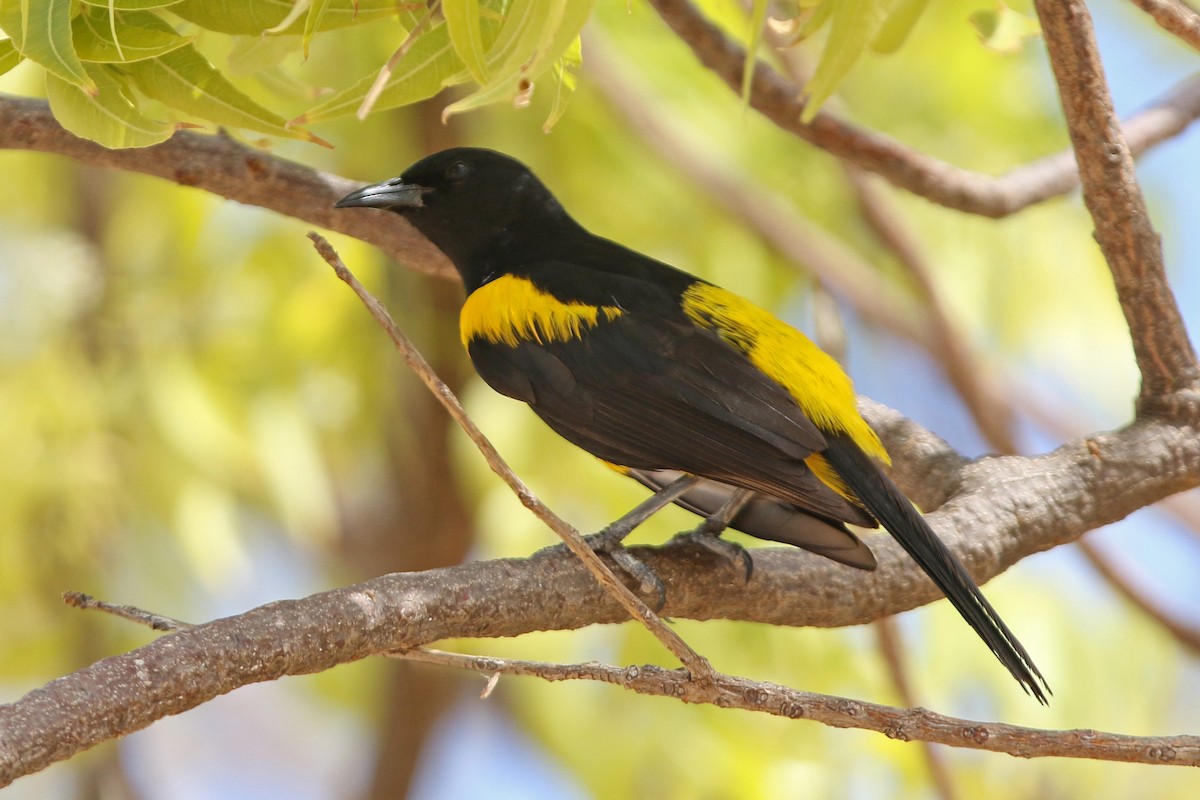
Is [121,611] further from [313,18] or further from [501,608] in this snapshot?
[313,18]

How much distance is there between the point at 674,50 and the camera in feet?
22.1

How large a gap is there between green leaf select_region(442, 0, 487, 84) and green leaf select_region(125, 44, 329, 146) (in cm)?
49

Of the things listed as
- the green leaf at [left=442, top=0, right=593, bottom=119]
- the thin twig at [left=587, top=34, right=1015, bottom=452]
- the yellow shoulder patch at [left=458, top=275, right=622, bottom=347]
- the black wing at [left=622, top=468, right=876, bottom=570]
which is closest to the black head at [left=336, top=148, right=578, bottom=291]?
the yellow shoulder patch at [left=458, top=275, right=622, bottom=347]

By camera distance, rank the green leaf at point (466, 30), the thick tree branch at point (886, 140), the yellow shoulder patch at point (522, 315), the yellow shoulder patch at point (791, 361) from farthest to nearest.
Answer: the thick tree branch at point (886, 140) < the yellow shoulder patch at point (522, 315) < the yellow shoulder patch at point (791, 361) < the green leaf at point (466, 30)

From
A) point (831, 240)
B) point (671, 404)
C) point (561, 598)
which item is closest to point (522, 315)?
point (671, 404)

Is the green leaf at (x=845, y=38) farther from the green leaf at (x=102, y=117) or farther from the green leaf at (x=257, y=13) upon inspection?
the green leaf at (x=102, y=117)

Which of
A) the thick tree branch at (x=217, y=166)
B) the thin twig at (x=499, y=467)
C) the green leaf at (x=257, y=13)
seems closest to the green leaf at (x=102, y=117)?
the green leaf at (x=257, y=13)

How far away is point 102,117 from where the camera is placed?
7.02 ft

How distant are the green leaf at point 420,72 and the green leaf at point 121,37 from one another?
265mm

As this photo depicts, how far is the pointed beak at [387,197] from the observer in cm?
349

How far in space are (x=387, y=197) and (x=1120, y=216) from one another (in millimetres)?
1938

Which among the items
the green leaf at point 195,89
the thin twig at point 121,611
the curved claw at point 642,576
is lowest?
the thin twig at point 121,611

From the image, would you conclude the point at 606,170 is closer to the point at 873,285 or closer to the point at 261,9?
the point at 873,285

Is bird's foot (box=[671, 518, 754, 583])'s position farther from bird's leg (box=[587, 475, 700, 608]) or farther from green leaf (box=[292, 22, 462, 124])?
green leaf (box=[292, 22, 462, 124])
